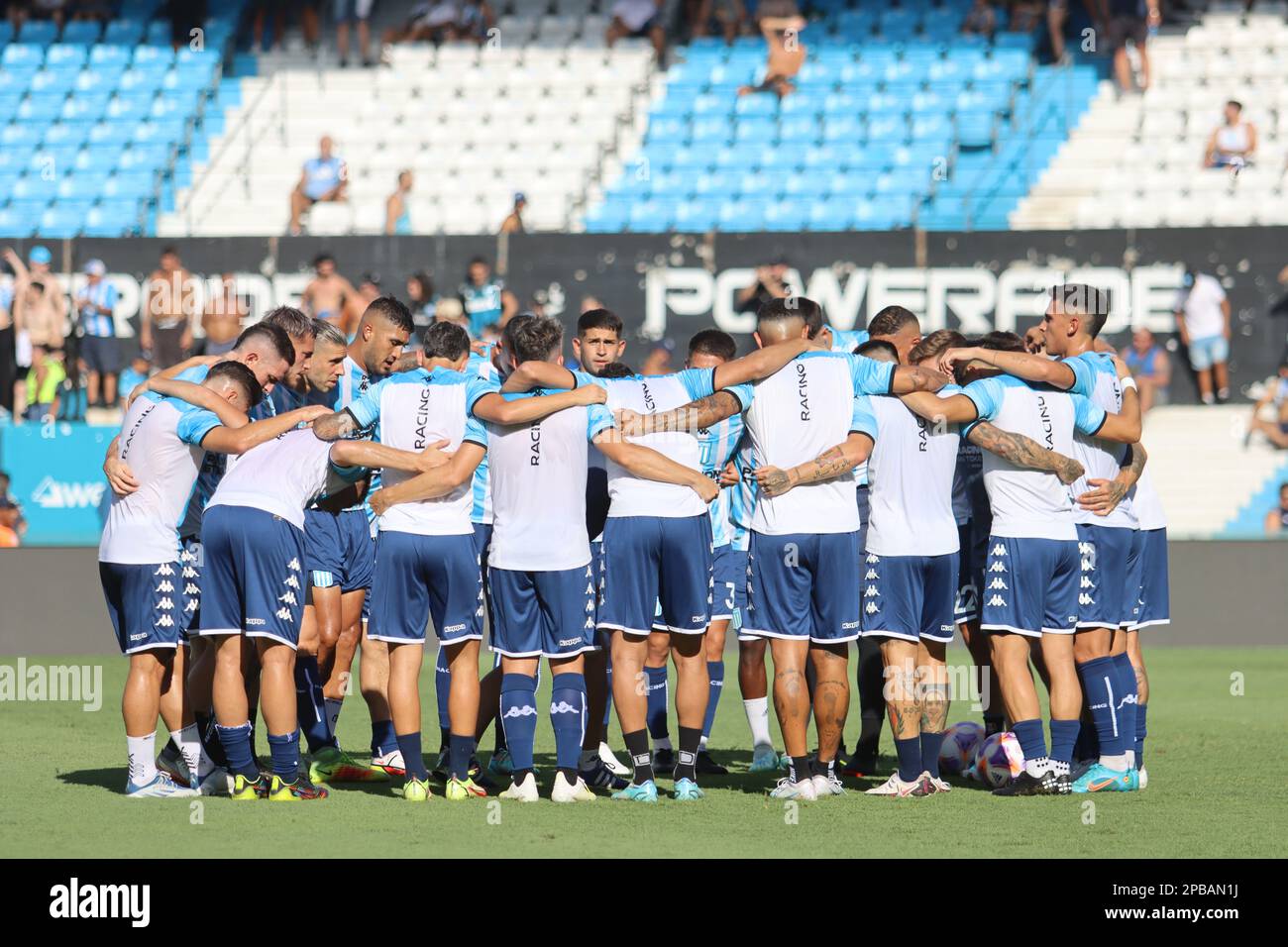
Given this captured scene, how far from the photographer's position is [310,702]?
32.4 ft

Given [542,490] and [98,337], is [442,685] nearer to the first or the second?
[542,490]

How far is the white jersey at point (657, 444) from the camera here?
911 centimetres

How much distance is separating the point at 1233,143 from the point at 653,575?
15384 millimetres

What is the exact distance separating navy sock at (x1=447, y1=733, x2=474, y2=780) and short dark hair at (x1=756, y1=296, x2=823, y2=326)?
2.57 m

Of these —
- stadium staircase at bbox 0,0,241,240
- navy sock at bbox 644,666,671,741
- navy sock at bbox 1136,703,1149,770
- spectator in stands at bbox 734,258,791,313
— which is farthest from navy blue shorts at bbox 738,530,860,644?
stadium staircase at bbox 0,0,241,240

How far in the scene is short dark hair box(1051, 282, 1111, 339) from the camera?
9.41 meters

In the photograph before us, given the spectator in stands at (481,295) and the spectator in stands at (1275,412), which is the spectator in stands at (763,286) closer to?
the spectator in stands at (481,295)

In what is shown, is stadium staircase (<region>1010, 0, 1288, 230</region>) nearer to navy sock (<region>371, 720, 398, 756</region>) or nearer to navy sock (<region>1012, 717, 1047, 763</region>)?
navy sock (<region>1012, 717, 1047, 763</region>)

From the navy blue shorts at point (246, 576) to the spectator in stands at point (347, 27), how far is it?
18.4m

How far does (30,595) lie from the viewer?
55.5ft

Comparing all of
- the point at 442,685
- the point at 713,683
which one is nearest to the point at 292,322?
the point at 442,685

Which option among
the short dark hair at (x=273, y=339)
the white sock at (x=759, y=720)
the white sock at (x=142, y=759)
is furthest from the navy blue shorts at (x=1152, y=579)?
the white sock at (x=142, y=759)

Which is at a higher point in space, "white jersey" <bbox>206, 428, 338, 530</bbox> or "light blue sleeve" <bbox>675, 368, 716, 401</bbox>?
"light blue sleeve" <bbox>675, 368, 716, 401</bbox>
